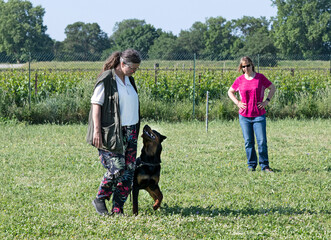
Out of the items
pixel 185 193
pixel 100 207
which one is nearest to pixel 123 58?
pixel 100 207

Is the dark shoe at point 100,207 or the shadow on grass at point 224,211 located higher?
the dark shoe at point 100,207

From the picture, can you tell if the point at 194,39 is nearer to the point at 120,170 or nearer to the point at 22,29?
the point at 22,29

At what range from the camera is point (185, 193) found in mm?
5988

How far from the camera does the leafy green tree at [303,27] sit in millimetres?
79688

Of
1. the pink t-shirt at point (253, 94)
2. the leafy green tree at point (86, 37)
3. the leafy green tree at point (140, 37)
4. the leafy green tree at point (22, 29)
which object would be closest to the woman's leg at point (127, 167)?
the pink t-shirt at point (253, 94)

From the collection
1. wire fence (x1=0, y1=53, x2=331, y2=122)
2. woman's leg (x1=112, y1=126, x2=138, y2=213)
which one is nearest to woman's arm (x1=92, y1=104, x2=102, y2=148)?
woman's leg (x1=112, y1=126, x2=138, y2=213)

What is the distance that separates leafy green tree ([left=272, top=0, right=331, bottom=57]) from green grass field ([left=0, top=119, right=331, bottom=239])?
74.3 meters

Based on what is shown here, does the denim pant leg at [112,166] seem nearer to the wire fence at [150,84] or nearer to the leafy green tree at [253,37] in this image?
the wire fence at [150,84]

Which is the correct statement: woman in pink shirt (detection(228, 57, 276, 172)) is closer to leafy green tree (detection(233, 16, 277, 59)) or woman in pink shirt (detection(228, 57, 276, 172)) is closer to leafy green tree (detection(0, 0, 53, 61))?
leafy green tree (detection(233, 16, 277, 59))

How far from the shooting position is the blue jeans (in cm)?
720

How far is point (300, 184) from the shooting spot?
21.2 feet

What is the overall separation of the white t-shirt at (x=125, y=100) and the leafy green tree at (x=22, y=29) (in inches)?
3665

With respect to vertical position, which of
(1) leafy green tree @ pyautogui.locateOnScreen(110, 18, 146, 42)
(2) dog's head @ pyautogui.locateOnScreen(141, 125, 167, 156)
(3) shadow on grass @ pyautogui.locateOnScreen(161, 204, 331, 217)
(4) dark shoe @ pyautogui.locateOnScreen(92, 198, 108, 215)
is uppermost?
(1) leafy green tree @ pyautogui.locateOnScreen(110, 18, 146, 42)

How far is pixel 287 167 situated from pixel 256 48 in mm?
74761
